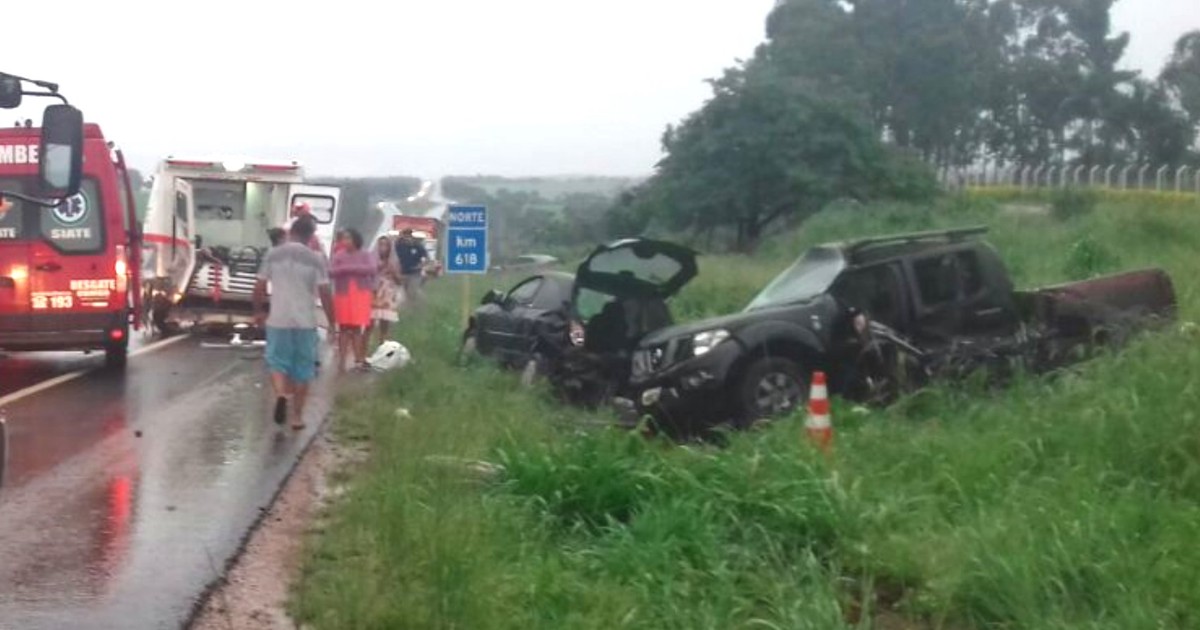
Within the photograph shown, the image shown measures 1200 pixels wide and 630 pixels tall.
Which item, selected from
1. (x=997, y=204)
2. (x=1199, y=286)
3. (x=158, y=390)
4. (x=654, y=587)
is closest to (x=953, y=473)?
(x=654, y=587)

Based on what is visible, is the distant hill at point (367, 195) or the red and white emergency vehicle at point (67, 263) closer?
the red and white emergency vehicle at point (67, 263)

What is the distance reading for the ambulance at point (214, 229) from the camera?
26875 millimetres

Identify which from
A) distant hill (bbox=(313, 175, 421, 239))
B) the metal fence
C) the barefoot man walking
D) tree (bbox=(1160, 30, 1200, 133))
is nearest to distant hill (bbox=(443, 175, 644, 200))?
distant hill (bbox=(313, 175, 421, 239))

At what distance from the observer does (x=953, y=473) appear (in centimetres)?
1050

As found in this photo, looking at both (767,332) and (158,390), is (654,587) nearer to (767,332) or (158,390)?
(767,332)

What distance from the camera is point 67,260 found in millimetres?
20109

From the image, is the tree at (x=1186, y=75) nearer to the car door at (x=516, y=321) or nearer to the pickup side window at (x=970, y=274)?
the car door at (x=516, y=321)

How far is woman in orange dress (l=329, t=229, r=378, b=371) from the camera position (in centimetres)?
2023

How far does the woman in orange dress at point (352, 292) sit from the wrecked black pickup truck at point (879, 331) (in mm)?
5602

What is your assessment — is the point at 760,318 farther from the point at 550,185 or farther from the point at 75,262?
the point at 550,185

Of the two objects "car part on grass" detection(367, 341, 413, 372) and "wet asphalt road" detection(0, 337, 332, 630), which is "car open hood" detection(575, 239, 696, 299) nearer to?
"wet asphalt road" detection(0, 337, 332, 630)

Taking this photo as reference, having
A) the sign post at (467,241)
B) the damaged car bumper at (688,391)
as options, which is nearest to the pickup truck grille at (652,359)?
the damaged car bumper at (688,391)

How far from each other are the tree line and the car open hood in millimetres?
22880

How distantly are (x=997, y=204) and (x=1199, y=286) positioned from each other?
26.2 meters
